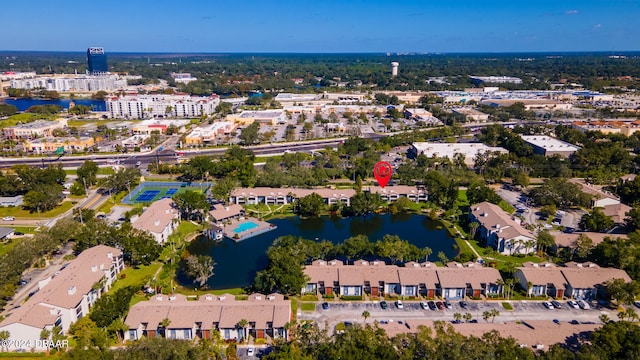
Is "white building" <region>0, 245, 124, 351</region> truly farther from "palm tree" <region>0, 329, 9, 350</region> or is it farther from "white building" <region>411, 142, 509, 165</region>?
"white building" <region>411, 142, 509, 165</region>

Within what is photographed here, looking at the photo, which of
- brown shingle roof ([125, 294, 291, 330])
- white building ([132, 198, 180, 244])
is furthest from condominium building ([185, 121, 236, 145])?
brown shingle roof ([125, 294, 291, 330])

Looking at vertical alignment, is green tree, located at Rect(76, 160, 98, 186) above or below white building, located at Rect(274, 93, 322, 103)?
below

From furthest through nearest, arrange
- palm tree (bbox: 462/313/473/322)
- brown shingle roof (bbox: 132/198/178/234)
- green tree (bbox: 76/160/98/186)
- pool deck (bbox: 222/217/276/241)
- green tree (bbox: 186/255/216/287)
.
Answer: green tree (bbox: 76/160/98/186) < pool deck (bbox: 222/217/276/241) < brown shingle roof (bbox: 132/198/178/234) < green tree (bbox: 186/255/216/287) < palm tree (bbox: 462/313/473/322)

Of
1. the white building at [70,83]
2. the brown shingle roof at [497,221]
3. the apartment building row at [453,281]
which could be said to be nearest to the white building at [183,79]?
the white building at [70,83]

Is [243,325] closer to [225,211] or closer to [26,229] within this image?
[225,211]

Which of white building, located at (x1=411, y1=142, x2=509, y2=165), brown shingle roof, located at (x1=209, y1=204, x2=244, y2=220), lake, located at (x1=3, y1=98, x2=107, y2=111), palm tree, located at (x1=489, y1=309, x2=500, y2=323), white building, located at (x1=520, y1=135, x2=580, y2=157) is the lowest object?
palm tree, located at (x1=489, y1=309, x2=500, y2=323)

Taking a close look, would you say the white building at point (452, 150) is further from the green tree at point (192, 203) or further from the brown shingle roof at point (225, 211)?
the green tree at point (192, 203)
